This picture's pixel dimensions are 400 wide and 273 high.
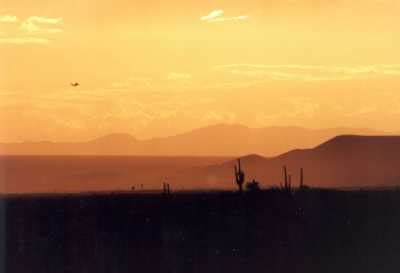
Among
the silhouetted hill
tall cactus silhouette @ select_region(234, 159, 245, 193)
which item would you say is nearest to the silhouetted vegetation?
the silhouetted hill

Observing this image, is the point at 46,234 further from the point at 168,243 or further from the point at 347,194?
the point at 347,194

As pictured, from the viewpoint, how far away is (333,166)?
36.0 feet

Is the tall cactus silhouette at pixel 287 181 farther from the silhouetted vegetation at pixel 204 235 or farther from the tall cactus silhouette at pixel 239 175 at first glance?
the tall cactus silhouette at pixel 239 175

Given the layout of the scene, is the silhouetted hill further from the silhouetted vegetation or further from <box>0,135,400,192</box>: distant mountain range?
the silhouetted vegetation

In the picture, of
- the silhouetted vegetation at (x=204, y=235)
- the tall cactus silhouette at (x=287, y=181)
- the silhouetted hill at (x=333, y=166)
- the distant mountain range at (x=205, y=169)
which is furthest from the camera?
the tall cactus silhouette at (x=287, y=181)

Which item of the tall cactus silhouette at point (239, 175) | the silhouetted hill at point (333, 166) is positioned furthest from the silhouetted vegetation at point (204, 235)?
the tall cactus silhouette at point (239, 175)

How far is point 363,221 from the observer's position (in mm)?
10617

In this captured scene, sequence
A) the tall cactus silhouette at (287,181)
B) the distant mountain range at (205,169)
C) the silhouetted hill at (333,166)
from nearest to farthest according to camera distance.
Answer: the distant mountain range at (205,169), the silhouetted hill at (333,166), the tall cactus silhouette at (287,181)

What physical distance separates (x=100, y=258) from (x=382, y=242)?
323 cm

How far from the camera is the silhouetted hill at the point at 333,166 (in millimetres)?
10320

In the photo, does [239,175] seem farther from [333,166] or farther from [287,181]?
[333,166]

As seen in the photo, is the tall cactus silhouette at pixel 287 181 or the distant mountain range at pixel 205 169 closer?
the distant mountain range at pixel 205 169

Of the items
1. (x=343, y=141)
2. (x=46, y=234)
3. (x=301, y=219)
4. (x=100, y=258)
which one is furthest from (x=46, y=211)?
(x=343, y=141)

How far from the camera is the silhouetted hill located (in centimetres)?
1032
